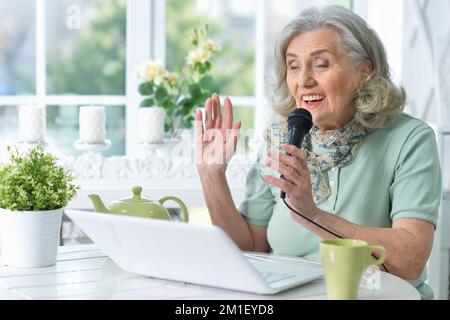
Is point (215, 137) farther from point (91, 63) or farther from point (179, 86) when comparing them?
point (91, 63)

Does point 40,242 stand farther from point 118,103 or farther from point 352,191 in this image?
point 118,103

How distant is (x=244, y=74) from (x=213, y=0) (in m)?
0.39

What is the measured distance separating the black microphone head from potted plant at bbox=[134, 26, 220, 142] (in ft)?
5.12

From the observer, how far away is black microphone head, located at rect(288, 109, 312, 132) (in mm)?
1809

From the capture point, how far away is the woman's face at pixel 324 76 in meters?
2.09

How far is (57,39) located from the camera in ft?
12.1

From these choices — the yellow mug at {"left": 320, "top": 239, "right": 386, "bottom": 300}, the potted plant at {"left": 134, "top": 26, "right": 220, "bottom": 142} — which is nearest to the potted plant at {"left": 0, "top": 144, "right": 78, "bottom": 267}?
the yellow mug at {"left": 320, "top": 239, "right": 386, "bottom": 300}

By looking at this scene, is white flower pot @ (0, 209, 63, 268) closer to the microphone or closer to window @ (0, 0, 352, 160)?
the microphone

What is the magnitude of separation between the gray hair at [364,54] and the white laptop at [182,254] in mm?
591

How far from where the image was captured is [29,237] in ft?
5.48

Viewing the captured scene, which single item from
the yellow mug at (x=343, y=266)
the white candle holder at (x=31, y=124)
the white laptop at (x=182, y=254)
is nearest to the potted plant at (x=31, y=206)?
the white laptop at (x=182, y=254)

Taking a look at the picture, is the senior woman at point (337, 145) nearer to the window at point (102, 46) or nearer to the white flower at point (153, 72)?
the white flower at point (153, 72)
